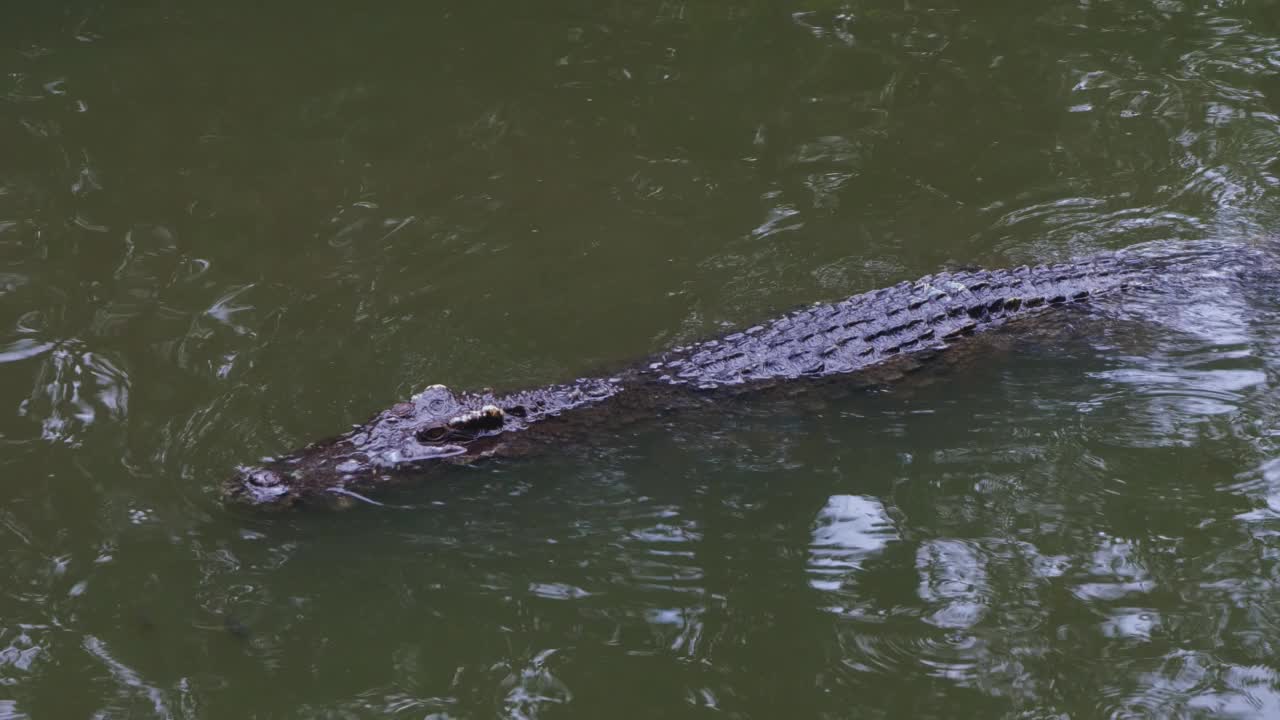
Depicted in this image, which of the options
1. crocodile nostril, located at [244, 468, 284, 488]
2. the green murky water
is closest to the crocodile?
crocodile nostril, located at [244, 468, 284, 488]

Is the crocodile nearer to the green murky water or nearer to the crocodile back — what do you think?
the crocodile back

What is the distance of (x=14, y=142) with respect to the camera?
21.8ft

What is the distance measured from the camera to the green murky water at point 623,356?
363 cm

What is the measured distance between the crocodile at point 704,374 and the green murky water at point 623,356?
13 centimetres

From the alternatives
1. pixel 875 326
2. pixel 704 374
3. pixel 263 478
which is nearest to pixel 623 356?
pixel 704 374

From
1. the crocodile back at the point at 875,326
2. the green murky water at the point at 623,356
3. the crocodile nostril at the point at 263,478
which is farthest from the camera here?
the crocodile back at the point at 875,326

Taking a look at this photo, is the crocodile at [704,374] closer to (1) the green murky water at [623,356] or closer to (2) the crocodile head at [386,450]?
(2) the crocodile head at [386,450]

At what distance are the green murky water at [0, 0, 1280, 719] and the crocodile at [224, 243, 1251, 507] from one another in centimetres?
13

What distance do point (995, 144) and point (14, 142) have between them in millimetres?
6362

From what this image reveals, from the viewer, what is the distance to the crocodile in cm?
434

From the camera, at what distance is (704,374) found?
4.82 m

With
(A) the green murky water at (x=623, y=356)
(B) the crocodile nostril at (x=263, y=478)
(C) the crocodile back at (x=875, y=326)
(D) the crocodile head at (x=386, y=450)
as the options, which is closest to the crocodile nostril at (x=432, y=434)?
(D) the crocodile head at (x=386, y=450)

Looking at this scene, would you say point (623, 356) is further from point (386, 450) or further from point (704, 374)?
point (386, 450)

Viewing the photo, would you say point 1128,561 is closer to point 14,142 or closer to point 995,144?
point 995,144
